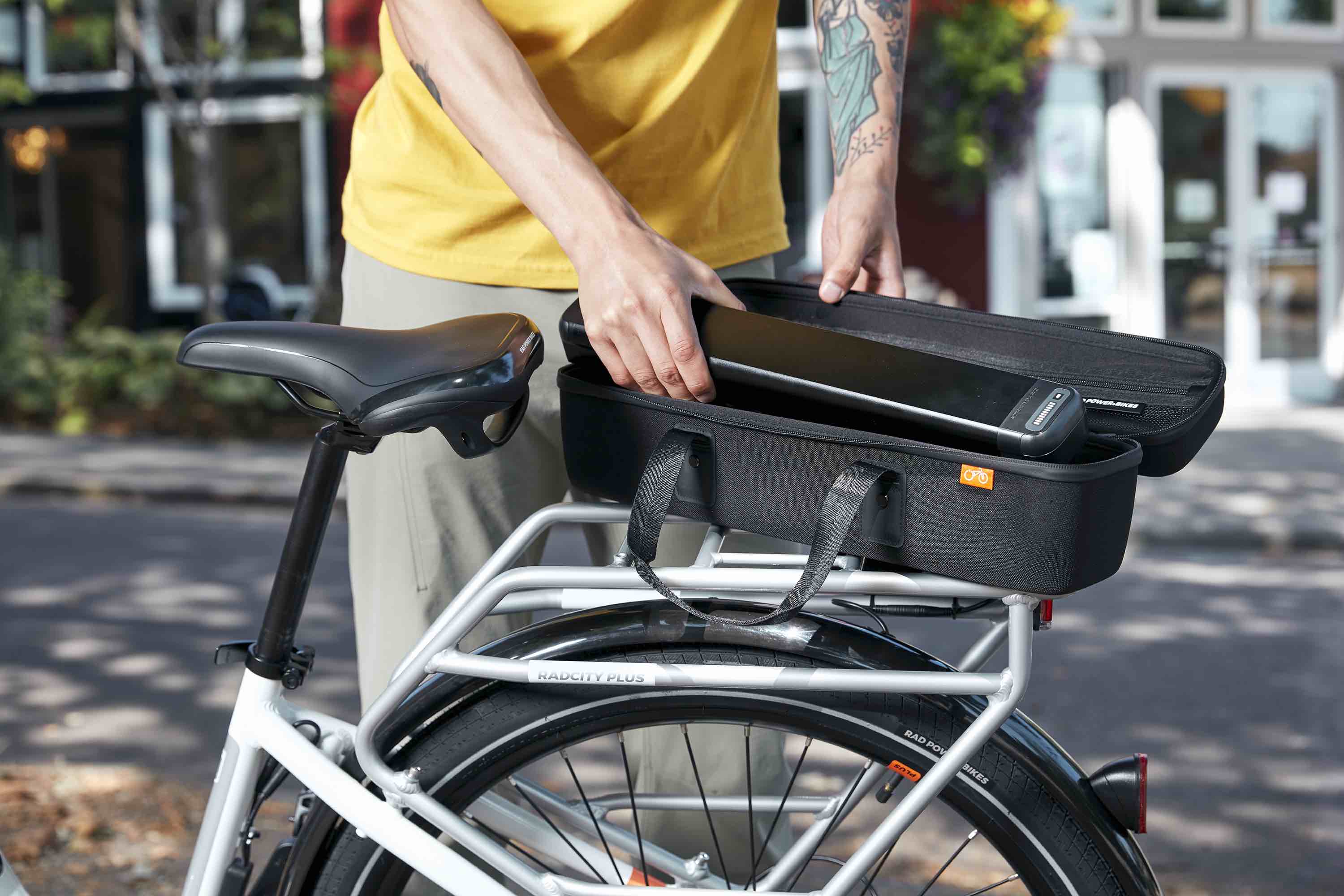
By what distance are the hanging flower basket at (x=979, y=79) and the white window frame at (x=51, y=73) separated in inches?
294

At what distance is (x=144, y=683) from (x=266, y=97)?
8805mm

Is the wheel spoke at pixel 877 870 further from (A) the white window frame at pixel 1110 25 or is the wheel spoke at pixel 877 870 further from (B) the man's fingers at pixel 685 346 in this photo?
(A) the white window frame at pixel 1110 25

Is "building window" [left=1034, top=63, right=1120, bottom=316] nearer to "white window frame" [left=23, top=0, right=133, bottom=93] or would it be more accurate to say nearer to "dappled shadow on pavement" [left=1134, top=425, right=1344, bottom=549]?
"dappled shadow on pavement" [left=1134, top=425, right=1344, bottom=549]

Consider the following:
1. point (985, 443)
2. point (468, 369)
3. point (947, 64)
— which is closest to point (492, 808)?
point (468, 369)

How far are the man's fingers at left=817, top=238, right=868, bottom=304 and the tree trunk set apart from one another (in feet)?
30.4

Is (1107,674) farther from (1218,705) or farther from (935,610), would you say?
(935,610)

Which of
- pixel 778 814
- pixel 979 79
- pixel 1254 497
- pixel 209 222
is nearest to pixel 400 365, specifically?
pixel 778 814

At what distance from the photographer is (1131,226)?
1048 cm

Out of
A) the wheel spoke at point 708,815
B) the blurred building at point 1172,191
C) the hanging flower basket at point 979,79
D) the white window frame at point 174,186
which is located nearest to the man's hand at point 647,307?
the wheel spoke at point 708,815

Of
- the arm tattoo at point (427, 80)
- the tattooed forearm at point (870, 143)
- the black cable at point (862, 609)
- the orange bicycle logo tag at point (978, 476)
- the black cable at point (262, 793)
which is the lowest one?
the black cable at point (262, 793)

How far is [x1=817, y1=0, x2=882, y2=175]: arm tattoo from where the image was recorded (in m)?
1.62

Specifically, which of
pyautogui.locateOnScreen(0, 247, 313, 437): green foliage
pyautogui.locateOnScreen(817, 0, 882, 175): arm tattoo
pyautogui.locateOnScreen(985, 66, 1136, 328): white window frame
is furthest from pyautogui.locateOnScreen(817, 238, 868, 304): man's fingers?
pyautogui.locateOnScreen(985, 66, 1136, 328): white window frame

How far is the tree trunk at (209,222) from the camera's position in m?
10.1

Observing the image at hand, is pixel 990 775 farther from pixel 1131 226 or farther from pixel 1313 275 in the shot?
pixel 1313 275
